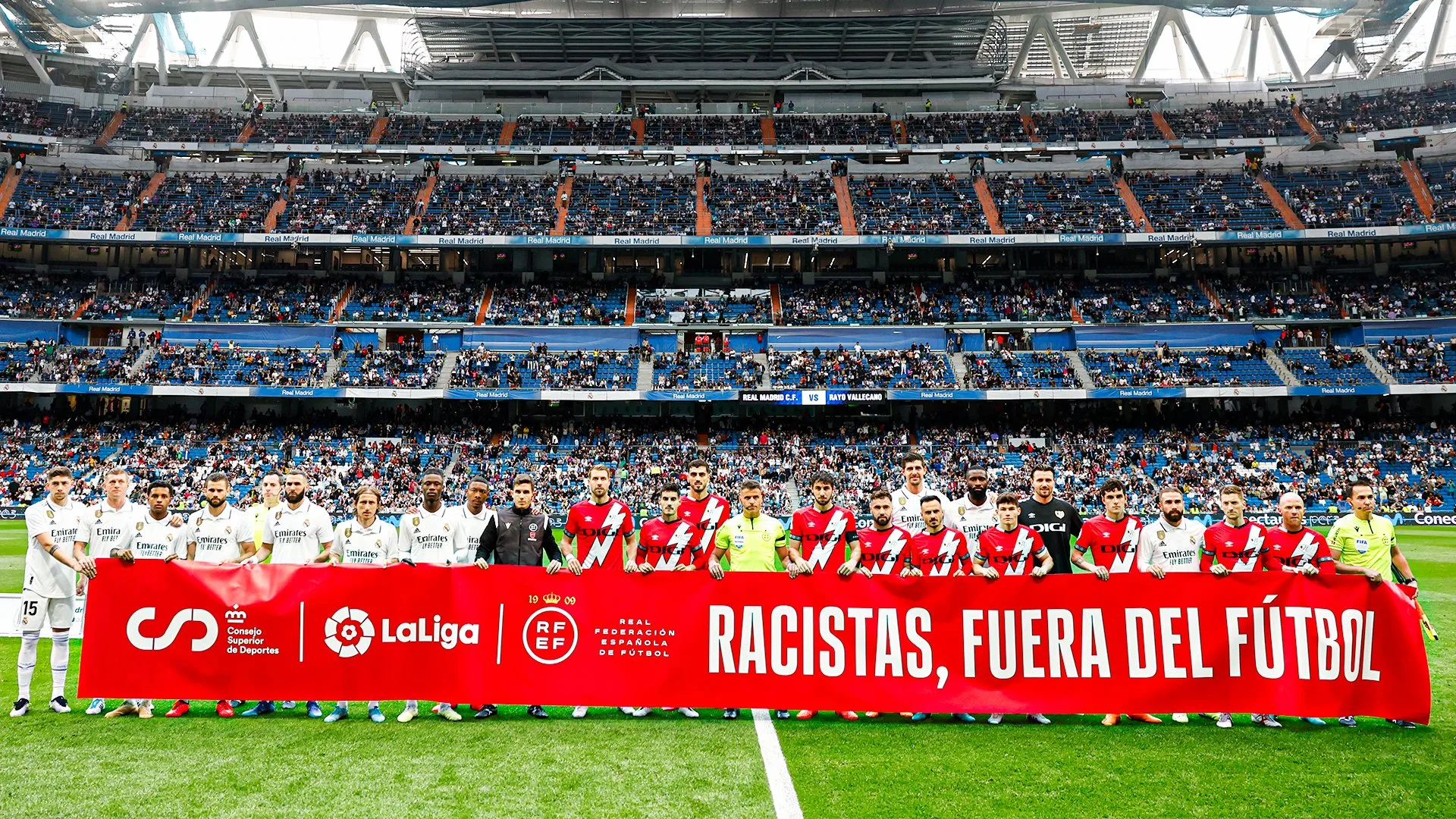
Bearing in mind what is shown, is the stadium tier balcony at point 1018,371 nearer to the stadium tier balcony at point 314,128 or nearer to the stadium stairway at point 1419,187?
the stadium stairway at point 1419,187

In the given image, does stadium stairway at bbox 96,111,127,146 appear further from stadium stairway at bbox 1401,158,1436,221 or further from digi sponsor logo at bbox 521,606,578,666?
stadium stairway at bbox 1401,158,1436,221

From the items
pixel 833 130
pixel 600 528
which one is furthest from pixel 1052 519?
pixel 833 130

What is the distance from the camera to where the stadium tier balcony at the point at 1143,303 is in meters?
44.2

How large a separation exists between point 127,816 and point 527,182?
163ft

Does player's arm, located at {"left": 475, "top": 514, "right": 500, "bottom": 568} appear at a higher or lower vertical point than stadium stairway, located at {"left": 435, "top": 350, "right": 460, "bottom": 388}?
lower

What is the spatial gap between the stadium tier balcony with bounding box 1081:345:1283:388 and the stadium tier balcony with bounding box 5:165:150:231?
53082 mm

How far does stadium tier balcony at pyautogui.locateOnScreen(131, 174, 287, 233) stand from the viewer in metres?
45.6

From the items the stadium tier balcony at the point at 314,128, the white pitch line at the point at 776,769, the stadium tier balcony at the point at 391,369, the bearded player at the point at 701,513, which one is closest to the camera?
the white pitch line at the point at 776,769

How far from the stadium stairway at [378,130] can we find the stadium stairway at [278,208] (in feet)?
16.7

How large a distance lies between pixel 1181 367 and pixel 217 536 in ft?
142

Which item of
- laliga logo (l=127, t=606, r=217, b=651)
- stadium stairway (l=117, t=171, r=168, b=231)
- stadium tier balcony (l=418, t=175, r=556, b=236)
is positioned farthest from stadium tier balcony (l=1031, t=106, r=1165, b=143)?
laliga logo (l=127, t=606, r=217, b=651)

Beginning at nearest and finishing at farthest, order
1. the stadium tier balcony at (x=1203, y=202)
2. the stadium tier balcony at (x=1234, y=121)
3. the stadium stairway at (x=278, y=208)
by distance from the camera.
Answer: the stadium tier balcony at (x=1203, y=202) → the stadium stairway at (x=278, y=208) → the stadium tier balcony at (x=1234, y=121)

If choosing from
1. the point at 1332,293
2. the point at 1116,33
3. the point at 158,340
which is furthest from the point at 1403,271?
the point at 158,340

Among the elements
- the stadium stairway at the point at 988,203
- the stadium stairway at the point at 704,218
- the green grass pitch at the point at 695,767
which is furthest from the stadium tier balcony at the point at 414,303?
the green grass pitch at the point at 695,767
